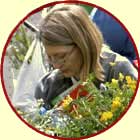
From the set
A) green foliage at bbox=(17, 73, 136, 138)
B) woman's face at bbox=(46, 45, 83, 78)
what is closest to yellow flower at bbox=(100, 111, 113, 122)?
green foliage at bbox=(17, 73, 136, 138)

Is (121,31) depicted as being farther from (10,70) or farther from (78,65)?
(10,70)

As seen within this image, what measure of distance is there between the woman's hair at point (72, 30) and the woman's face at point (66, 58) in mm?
12

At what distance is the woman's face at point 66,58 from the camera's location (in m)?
2.06

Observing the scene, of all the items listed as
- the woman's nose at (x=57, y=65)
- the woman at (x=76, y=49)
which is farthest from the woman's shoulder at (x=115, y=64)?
the woman's nose at (x=57, y=65)

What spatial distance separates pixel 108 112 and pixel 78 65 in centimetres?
15

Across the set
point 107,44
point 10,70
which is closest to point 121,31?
point 107,44

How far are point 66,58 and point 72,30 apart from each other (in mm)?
79

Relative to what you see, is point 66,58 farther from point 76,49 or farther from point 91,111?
point 91,111

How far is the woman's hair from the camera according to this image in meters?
2.04

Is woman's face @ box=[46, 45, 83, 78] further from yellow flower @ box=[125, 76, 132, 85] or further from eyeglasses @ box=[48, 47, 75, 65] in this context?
yellow flower @ box=[125, 76, 132, 85]

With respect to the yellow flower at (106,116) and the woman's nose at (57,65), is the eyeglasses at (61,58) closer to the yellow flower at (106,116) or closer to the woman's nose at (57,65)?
the woman's nose at (57,65)

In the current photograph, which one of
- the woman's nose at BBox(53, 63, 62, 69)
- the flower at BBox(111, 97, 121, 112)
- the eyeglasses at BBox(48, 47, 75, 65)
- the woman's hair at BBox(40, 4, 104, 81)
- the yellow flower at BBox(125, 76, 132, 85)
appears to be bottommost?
the flower at BBox(111, 97, 121, 112)

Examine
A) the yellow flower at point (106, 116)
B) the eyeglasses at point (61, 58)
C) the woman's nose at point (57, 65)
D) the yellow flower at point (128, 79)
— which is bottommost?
the yellow flower at point (106, 116)

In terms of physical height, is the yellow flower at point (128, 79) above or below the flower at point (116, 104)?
above
